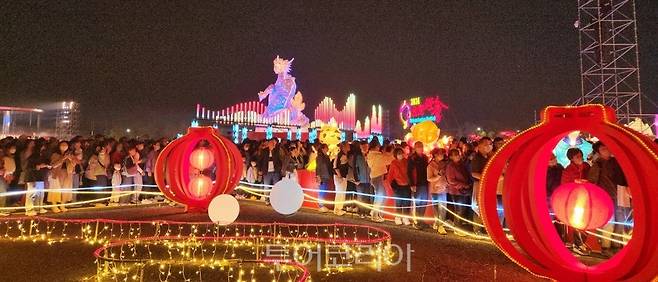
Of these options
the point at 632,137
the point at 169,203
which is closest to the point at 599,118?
the point at 632,137

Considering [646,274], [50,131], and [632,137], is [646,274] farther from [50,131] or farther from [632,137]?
[50,131]

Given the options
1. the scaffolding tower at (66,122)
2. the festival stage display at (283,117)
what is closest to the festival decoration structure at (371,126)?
the festival stage display at (283,117)

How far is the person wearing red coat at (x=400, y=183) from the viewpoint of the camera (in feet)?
37.2

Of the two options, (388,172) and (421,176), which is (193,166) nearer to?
(388,172)

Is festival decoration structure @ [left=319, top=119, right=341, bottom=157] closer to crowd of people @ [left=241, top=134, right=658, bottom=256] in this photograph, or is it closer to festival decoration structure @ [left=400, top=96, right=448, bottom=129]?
crowd of people @ [left=241, top=134, right=658, bottom=256]

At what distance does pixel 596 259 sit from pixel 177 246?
7166mm

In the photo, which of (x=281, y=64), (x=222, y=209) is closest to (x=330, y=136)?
(x=222, y=209)

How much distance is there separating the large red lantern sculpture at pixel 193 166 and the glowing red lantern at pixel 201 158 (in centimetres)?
6

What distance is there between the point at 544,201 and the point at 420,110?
2769cm

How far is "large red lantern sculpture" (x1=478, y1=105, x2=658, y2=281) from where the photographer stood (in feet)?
15.3

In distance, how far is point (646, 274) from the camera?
4.59m

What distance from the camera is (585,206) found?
539 cm

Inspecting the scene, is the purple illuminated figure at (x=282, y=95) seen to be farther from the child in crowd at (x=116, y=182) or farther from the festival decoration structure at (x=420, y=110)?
the child in crowd at (x=116, y=182)

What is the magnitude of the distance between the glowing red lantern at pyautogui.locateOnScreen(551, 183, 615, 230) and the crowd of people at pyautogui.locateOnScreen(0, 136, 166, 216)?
1154 centimetres
